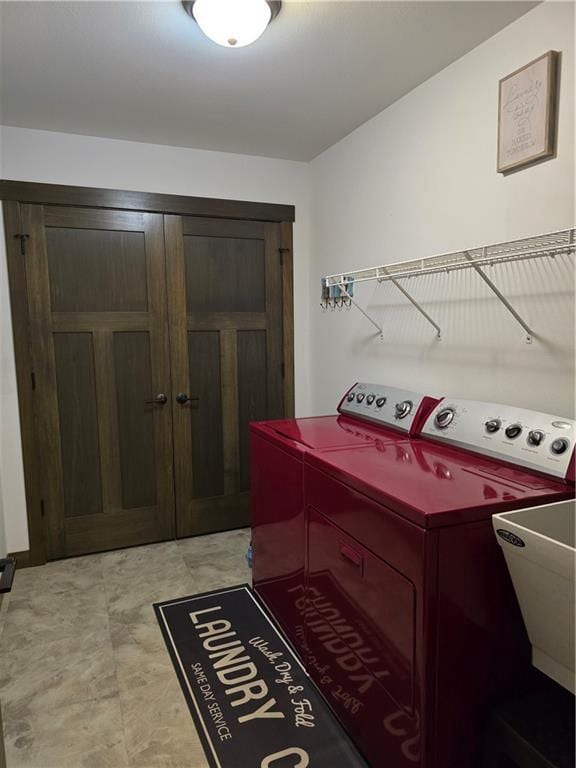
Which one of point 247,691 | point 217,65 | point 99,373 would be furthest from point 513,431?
point 99,373

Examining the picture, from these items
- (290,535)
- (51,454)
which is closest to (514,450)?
(290,535)

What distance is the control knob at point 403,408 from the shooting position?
6.98 ft

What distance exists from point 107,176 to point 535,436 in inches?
104

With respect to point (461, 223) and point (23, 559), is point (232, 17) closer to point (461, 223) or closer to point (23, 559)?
point (461, 223)

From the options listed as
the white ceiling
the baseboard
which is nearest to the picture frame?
the white ceiling

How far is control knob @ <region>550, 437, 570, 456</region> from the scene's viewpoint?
4.68 feet

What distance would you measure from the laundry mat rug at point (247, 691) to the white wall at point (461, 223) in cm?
131

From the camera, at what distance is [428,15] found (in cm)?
174

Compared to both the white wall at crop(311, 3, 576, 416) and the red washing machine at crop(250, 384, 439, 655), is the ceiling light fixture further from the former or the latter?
the red washing machine at crop(250, 384, 439, 655)

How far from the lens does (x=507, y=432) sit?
1.63m

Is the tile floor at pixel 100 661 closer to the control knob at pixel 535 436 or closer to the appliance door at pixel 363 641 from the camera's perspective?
the appliance door at pixel 363 641

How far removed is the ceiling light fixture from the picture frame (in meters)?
0.86

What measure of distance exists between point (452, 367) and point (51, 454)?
2277 millimetres

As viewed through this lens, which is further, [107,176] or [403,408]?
[107,176]
